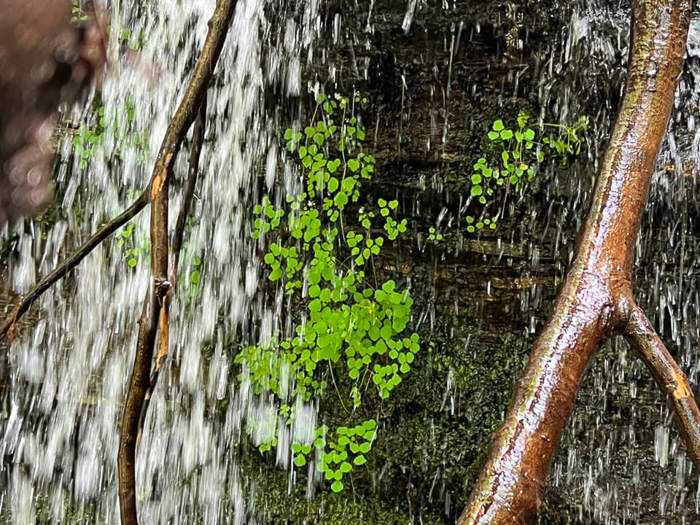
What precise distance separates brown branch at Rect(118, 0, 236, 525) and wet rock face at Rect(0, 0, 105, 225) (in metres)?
0.73

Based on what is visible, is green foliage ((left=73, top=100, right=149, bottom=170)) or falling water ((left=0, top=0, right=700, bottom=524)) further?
green foliage ((left=73, top=100, right=149, bottom=170))

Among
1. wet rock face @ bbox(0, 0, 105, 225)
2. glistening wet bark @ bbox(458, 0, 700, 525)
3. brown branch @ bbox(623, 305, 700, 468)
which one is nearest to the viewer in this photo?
glistening wet bark @ bbox(458, 0, 700, 525)

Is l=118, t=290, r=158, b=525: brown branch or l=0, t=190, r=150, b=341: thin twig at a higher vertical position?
l=0, t=190, r=150, b=341: thin twig

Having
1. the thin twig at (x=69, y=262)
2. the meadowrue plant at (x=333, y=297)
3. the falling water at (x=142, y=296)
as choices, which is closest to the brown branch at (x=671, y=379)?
the thin twig at (x=69, y=262)

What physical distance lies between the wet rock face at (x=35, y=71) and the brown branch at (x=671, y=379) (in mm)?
1458

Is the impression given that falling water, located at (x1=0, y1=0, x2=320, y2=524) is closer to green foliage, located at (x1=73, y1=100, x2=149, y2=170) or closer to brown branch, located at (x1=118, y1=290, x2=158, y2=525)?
green foliage, located at (x1=73, y1=100, x2=149, y2=170)

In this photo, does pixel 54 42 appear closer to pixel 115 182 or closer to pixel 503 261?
pixel 115 182

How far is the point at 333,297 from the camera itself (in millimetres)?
2254

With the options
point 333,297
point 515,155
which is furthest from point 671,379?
point 333,297

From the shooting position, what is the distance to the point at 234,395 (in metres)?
2.37

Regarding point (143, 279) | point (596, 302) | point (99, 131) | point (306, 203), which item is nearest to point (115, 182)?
point (99, 131)

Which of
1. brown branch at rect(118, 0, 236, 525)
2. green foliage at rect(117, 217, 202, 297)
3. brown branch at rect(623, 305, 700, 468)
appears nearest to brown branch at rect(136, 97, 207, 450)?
brown branch at rect(118, 0, 236, 525)

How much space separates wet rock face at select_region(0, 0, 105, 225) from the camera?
1.61 m

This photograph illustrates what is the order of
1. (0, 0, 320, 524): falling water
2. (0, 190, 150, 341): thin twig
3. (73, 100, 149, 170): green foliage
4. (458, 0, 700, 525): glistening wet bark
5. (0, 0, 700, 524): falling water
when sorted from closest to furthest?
(458, 0, 700, 525): glistening wet bark
(0, 190, 150, 341): thin twig
(0, 0, 700, 524): falling water
(0, 0, 320, 524): falling water
(73, 100, 149, 170): green foliage
